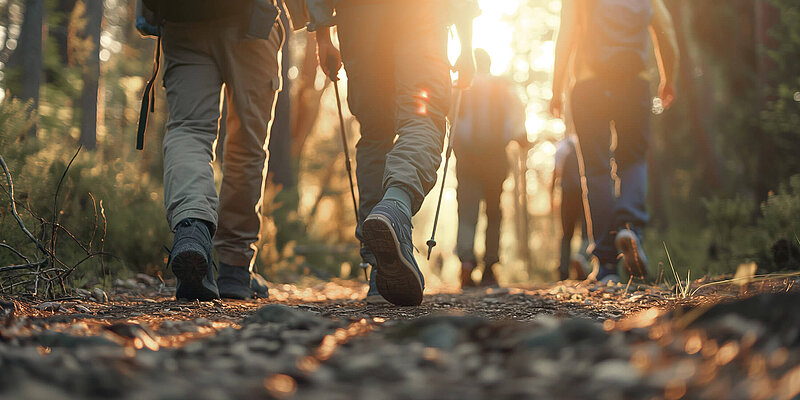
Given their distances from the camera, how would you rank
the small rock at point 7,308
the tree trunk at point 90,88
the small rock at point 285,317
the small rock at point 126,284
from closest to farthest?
1. the small rock at point 285,317
2. the small rock at point 7,308
3. the small rock at point 126,284
4. the tree trunk at point 90,88

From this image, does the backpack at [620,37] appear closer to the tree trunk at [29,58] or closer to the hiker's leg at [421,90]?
the hiker's leg at [421,90]

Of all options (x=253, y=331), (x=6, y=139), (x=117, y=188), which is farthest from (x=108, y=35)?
(x=253, y=331)

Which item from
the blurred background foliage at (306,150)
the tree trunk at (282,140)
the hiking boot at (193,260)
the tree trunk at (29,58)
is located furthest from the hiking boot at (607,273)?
the tree trunk at (282,140)

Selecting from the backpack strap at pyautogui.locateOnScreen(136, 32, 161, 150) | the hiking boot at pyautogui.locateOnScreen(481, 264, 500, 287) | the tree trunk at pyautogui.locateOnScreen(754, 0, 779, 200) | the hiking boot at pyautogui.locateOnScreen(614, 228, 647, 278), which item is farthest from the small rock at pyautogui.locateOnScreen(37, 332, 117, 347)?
the tree trunk at pyautogui.locateOnScreen(754, 0, 779, 200)

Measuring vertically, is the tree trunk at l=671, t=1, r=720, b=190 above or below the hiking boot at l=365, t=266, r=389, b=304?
above

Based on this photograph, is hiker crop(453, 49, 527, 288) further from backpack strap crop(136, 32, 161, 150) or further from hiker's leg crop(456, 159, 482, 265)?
backpack strap crop(136, 32, 161, 150)

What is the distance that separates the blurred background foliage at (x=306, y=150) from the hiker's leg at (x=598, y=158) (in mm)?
791

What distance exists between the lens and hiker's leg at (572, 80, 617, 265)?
3.96 m

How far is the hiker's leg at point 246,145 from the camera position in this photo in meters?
3.00

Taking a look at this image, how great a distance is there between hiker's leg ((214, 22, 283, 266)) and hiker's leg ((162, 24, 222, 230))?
14 cm

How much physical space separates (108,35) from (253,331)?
52.8ft

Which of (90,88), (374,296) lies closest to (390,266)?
(374,296)

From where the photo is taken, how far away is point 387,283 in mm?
2449

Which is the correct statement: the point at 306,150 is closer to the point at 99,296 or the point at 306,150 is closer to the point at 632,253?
the point at 632,253
